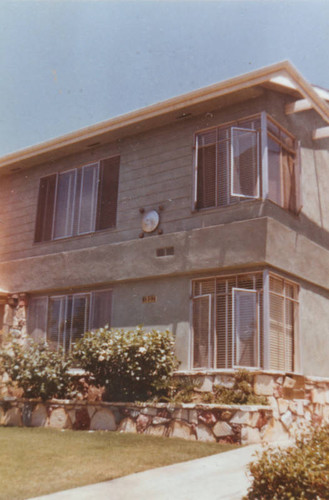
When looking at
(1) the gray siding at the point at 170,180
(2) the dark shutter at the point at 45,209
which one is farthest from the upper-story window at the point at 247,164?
(2) the dark shutter at the point at 45,209

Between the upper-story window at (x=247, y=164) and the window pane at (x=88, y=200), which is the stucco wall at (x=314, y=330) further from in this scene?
the window pane at (x=88, y=200)

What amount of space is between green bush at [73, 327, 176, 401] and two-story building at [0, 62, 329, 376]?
764mm

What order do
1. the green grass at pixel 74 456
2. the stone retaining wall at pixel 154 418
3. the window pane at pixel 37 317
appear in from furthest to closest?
1. the window pane at pixel 37 317
2. the stone retaining wall at pixel 154 418
3. the green grass at pixel 74 456

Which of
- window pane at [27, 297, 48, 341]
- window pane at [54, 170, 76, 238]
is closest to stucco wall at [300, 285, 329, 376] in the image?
window pane at [54, 170, 76, 238]

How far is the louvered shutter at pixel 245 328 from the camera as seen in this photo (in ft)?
36.8

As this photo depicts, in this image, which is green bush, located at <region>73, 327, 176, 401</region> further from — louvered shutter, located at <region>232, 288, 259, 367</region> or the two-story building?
louvered shutter, located at <region>232, 288, 259, 367</region>

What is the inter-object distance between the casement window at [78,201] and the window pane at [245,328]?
445cm

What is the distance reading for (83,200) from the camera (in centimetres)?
A: 1541

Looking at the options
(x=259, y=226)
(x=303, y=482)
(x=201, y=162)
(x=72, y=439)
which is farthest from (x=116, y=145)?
(x=303, y=482)

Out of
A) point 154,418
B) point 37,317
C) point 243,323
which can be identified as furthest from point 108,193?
point 154,418

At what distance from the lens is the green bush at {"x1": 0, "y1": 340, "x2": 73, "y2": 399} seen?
12.1 meters

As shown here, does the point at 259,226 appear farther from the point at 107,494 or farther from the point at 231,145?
the point at 107,494

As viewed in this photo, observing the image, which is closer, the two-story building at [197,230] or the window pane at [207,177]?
the two-story building at [197,230]

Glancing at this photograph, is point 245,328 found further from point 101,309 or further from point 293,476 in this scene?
point 293,476
